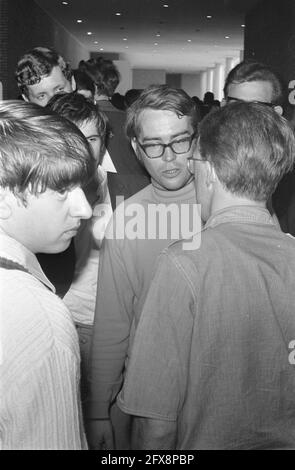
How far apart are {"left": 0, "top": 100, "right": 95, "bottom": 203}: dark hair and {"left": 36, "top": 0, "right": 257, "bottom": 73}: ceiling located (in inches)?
361

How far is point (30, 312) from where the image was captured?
67 centimetres

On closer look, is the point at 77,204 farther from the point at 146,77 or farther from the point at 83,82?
the point at 146,77

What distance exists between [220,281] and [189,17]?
10825mm

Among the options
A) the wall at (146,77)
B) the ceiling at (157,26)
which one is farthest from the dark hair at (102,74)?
the wall at (146,77)

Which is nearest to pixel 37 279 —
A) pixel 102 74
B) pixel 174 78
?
pixel 102 74

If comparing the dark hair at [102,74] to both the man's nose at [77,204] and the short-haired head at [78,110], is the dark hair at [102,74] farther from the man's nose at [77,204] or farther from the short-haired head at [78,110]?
the man's nose at [77,204]

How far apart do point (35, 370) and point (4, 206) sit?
260 mm

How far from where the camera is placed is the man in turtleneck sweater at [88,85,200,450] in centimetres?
134

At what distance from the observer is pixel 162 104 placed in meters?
1.41

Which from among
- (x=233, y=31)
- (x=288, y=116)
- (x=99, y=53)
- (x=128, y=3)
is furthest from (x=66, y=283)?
(x=99, y=53)

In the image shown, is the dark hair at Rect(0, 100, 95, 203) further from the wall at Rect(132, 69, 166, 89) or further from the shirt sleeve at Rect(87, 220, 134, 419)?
the wall at Rect(132, 69, 166, 89)

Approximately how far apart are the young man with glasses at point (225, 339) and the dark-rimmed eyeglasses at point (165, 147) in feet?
1.31

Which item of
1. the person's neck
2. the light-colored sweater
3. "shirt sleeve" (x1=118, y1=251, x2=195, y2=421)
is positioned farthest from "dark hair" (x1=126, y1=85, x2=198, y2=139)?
the light-colored sweater

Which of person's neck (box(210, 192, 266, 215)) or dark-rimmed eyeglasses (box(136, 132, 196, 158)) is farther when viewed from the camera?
dark-rimmed eyeglasses (box(136, 132, 196, 158))
